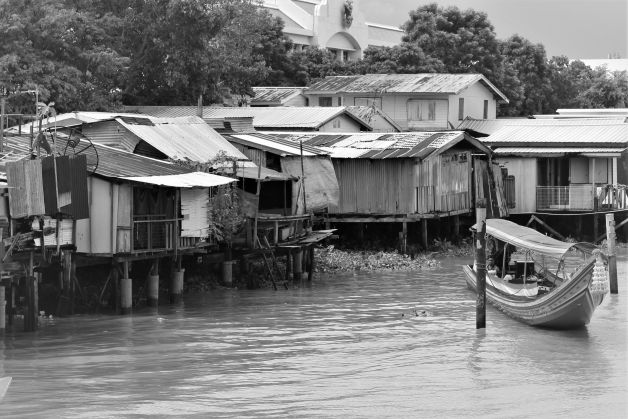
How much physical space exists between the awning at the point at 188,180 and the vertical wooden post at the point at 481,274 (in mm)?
5306

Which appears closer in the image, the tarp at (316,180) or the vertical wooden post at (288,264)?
the vertical wooden post at (288,264)

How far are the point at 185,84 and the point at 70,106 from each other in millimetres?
6474

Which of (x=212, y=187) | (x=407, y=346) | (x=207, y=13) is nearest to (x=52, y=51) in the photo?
(x=207, y=13)

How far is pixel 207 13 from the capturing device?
123 feet

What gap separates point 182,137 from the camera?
26594 mm

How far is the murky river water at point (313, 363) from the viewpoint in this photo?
615 inches

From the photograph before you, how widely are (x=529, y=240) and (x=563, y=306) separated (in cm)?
249

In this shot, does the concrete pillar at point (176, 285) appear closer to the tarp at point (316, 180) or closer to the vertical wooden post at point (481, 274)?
the tarp at point (316, 180)

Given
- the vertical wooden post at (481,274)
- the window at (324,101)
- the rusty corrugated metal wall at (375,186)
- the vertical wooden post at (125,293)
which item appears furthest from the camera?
the window at (324,101)

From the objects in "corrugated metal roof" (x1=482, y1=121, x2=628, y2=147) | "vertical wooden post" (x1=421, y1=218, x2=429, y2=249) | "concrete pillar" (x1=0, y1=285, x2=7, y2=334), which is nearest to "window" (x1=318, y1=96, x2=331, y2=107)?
"corrugated metal roof" (x1=482, y1=121, x2=628, y2=147)

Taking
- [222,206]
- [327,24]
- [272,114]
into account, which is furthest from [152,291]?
[327,24]

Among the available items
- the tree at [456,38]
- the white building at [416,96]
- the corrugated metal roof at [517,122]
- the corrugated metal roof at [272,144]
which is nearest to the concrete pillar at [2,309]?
the corrugated metal roof at [272,144]

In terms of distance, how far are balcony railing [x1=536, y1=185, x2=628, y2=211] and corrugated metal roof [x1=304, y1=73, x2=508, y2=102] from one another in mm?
8164

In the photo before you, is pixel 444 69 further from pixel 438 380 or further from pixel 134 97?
pixel 438 380
